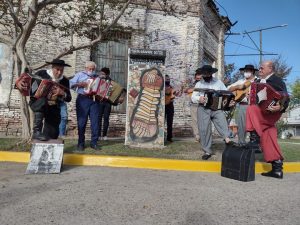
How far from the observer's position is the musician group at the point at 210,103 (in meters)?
6.95

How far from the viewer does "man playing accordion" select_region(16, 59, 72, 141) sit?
7.51 m

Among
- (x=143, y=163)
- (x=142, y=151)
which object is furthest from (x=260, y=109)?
(x=142, y=151)

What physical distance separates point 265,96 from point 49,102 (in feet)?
12.9

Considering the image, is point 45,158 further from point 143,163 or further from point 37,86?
point 143,163

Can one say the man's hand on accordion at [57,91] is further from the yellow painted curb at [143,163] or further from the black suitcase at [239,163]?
the black suitcase at [239,163]

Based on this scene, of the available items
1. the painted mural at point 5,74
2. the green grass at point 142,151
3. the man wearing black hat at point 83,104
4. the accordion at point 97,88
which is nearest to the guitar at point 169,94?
the green grass at point 142,151

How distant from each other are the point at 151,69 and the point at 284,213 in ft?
19.3

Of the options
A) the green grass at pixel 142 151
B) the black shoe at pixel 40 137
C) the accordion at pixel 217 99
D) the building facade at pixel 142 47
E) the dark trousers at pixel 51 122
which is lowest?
the green grass at pixel 142 151

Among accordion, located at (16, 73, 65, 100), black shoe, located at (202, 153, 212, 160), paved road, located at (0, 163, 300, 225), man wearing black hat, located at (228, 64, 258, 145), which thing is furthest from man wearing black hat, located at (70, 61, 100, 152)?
man wearing black hat, located at (228, 64, 258, 145)

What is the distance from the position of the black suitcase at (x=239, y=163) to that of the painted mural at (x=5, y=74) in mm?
8941

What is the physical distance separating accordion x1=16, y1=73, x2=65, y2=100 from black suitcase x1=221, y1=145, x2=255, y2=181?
3419mm

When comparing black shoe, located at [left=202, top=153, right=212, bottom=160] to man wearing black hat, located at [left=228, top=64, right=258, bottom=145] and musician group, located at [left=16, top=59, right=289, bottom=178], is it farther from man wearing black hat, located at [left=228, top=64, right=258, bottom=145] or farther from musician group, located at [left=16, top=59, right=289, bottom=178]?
man wearing black hat, located at [left=228, top=64, right=258, bottom=145]

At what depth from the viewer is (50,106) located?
7.78 metres

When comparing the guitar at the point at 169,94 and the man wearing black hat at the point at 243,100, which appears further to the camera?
the guitar at the point at 169,94
